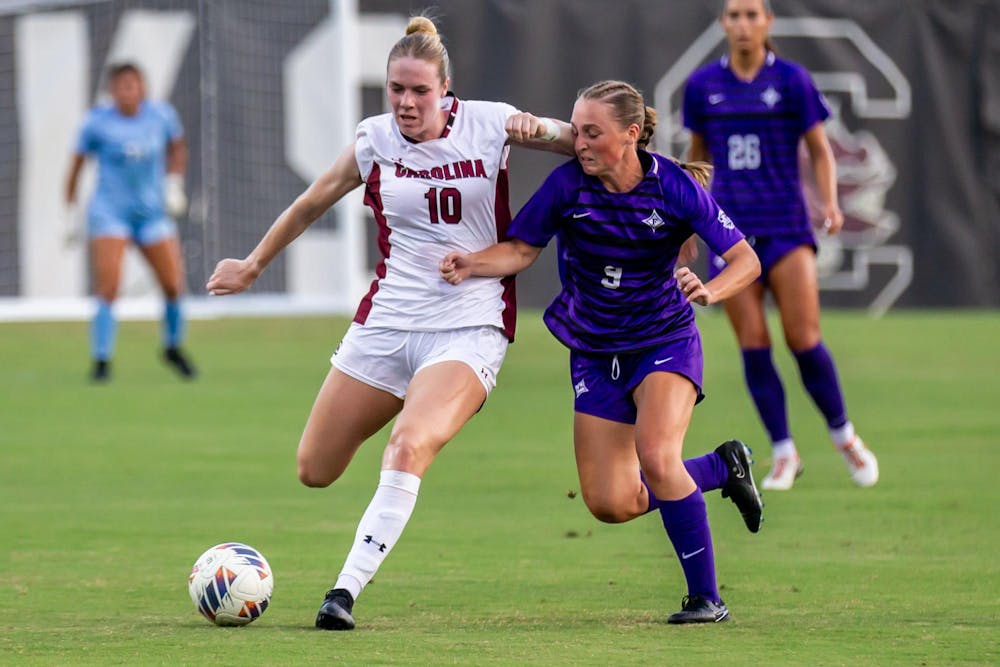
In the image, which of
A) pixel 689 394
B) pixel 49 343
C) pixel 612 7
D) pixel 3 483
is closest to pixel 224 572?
pixel 689 394

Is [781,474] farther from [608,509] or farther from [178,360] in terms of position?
[178,360]

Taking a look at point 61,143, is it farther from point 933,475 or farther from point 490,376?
point 490,376

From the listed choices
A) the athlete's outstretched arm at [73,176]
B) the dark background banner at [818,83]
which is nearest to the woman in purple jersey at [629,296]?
the athlete's outstretched arm at [73,176]

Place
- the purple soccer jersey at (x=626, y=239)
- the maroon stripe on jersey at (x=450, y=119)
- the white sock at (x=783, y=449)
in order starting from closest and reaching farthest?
the purple soccer jersey at (x=626, y=239) < the maroon stripe on jersey at (x=450, y=119) < the white sock at (x=783, y=449)

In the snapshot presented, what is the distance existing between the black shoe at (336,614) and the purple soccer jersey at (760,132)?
3.80 meters

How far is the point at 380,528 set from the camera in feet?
18.4

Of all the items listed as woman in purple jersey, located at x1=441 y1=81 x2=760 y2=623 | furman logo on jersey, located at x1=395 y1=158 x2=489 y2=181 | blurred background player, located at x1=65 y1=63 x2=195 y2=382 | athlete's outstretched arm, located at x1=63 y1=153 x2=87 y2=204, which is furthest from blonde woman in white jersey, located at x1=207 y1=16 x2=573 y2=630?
athlete's outstretched arm, located at x1=63 y1=153 x2=87 y2=204

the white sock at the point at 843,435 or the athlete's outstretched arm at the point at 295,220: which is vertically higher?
the athlete's outstretched arm at the point at 295,220

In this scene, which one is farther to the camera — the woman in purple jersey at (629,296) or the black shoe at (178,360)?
the black shoe at (178,360)

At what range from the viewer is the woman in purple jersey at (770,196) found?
28.3 feet

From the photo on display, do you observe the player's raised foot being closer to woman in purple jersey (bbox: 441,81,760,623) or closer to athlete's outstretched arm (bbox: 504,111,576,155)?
woman in purple jersey (bbox: 441,81,760,623)

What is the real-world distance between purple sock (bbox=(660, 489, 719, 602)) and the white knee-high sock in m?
0.83

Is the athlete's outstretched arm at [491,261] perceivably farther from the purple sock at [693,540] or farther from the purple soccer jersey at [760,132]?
the purple soccer jersey at [760,132]

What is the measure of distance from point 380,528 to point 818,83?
1547cm
